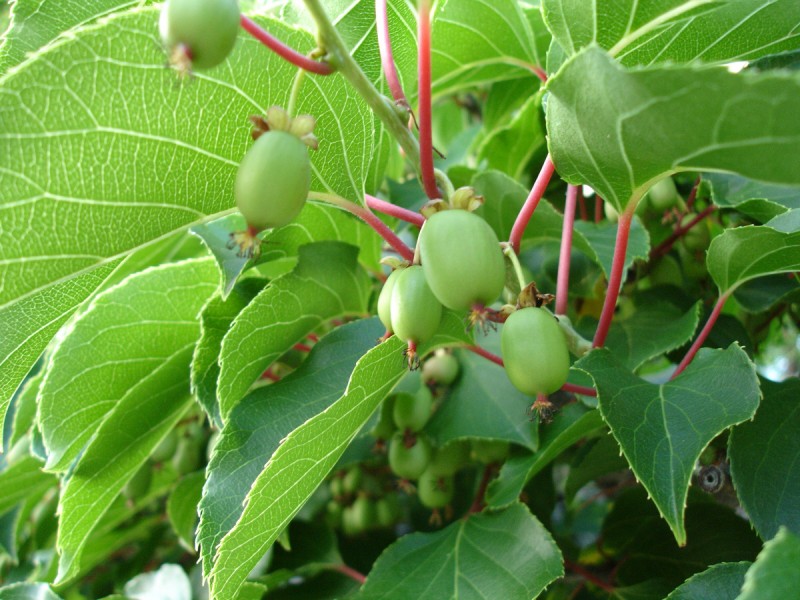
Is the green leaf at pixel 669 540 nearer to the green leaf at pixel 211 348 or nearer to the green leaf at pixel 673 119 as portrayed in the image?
the green leaf at pixel 673 119

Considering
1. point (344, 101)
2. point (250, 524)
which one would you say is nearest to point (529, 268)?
point (344, 101)

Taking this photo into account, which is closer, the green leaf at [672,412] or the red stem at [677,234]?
the green leaf at [672,412]

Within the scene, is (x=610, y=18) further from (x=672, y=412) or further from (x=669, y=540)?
(x=669, y=540)

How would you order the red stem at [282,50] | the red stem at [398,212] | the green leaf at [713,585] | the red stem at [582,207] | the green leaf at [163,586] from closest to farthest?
the red stem at [282,50] < the green leaf at [713,585] < the red stem at [398,212] < the green leaf at [163,586] < the red stem at [582,207]

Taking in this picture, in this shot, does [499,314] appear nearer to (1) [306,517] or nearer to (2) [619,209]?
(2) [619,209]

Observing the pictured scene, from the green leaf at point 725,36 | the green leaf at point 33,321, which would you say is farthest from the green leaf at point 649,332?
the green leaf at point 33,321

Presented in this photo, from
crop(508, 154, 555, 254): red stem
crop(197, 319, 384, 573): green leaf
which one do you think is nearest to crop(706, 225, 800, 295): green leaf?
crop(508, 154, 555, 254): red stem
